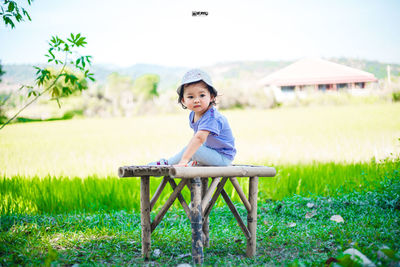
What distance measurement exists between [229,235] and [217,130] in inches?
51.0

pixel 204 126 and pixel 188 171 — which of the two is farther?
pixel 204 126

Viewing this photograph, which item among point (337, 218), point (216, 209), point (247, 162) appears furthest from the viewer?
point (247, 162)

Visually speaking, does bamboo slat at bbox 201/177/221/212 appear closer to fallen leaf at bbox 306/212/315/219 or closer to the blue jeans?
the blue jeans

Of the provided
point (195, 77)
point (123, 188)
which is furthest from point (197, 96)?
point (123, 188)

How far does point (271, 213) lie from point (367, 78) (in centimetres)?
1365

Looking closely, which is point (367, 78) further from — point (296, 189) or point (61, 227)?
point (61, 227)

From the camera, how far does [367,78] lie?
16.3 metres

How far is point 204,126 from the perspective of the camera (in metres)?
2.96

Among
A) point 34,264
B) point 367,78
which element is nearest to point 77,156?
point 34,264

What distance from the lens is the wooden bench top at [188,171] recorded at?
8.24 ft

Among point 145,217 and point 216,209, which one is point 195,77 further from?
point 216,209

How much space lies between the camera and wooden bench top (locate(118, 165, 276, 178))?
2.51 m

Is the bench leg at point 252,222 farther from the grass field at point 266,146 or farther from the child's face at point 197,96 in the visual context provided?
the grass field at point 266,146

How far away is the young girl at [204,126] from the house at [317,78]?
47.2 feet
